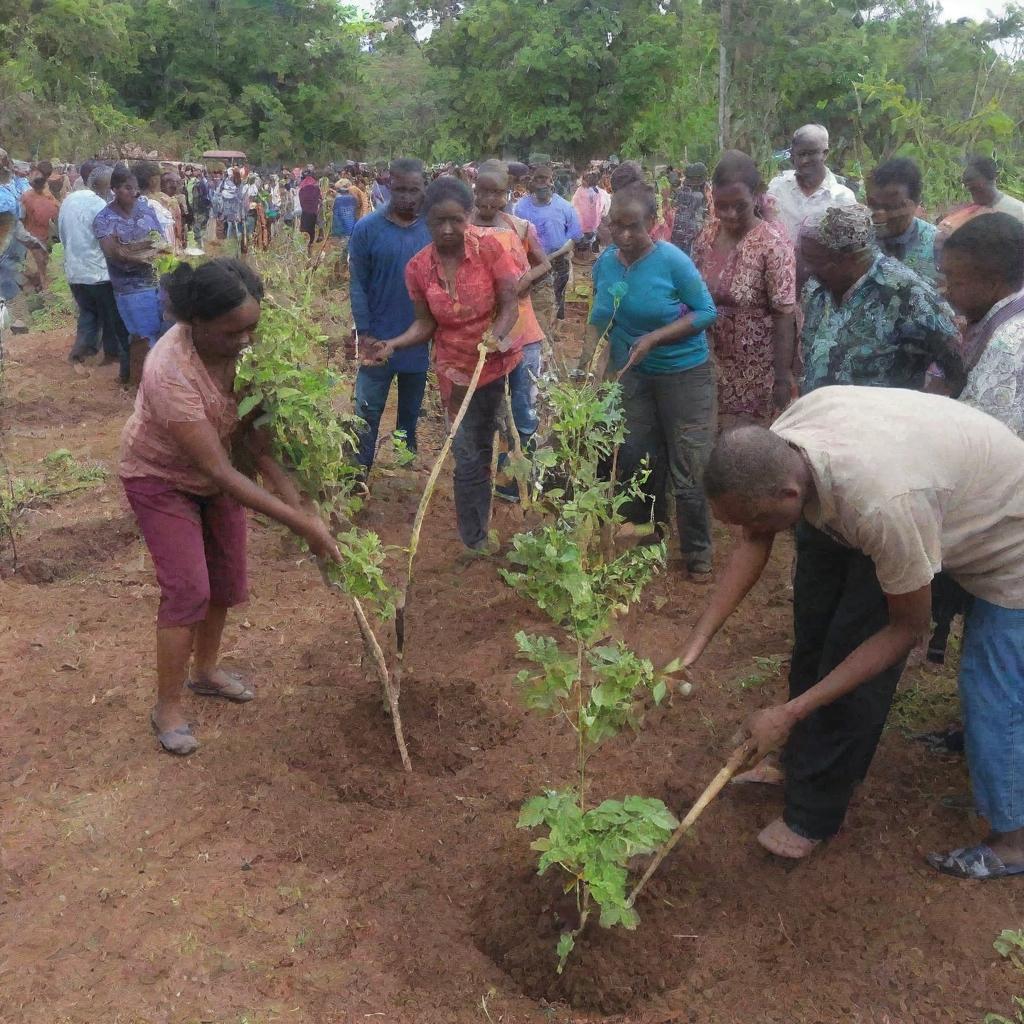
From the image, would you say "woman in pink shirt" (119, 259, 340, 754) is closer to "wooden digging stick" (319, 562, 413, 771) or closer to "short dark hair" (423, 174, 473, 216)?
"wooden digging stick" (319, 562, 413, 771)

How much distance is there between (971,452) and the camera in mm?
2412

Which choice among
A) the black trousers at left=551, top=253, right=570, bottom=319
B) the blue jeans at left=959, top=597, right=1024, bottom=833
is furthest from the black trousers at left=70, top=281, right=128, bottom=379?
the blue jeans at left=959, top=597, right=1024, bottom=833

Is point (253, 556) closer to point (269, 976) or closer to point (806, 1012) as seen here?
point (269, 976)

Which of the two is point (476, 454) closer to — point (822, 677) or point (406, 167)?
point (406, 167)

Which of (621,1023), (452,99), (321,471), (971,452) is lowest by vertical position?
(621,1023)

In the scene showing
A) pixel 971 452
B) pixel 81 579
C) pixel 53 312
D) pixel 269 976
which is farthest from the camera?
pixel 53 312

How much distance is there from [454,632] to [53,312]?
968 centimetres

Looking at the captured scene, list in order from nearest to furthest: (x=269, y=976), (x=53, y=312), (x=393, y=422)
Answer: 1. (x=269, y=976)
2. (x=393, y=422)
3. (x=53, y=312)

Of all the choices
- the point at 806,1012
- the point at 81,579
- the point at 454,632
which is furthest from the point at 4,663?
the point at 806,1012

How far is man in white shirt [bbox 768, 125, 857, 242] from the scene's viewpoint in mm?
5445

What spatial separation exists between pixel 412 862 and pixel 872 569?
1.56 m

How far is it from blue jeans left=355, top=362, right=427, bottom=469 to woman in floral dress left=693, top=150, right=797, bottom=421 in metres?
1.65

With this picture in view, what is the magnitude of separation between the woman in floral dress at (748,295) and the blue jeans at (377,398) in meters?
1.65

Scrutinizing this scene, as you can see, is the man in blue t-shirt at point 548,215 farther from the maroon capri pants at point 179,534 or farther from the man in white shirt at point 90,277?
the maroon capri pants at point 179,534
